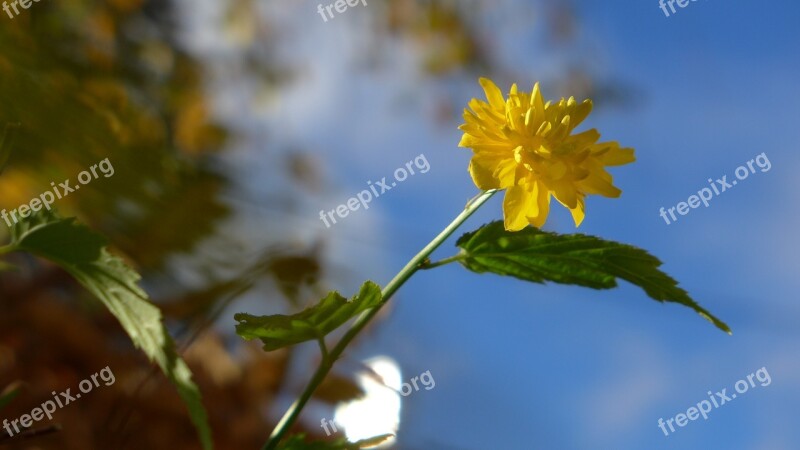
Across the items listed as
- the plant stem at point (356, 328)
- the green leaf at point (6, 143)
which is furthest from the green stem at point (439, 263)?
the green leaf at point (6, 143)

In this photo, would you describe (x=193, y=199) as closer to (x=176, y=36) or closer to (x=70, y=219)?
(x=70, y=219)

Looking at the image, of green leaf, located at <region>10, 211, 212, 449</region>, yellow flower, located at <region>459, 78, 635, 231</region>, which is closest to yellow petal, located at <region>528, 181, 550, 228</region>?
yellow flower, located at <region>459, 78, 635, 231</region>

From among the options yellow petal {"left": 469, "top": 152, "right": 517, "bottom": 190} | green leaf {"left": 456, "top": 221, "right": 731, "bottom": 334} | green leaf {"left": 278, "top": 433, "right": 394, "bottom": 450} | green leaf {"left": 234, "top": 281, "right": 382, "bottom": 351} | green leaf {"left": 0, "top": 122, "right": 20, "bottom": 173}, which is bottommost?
green leaf {"left": 278, "top": 433, "right": 394, "bottom": 450}

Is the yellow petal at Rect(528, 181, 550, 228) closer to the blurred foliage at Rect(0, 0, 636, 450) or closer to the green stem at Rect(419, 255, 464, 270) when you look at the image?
the green stem at Rect(419, 255, 464, 270)

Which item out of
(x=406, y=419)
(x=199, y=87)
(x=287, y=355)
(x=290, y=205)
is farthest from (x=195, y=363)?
(x=199, y=87)

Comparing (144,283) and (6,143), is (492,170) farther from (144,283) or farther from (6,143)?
(144,283)

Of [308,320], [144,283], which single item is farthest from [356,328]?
[144,283]
